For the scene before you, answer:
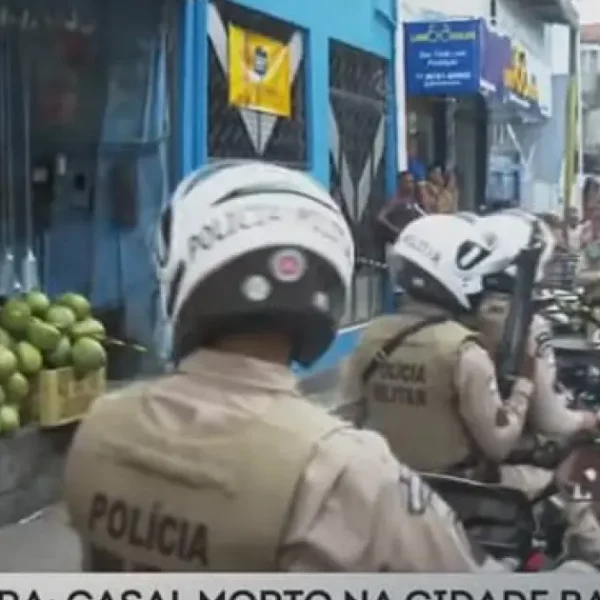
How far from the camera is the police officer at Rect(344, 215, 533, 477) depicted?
5.78 feet

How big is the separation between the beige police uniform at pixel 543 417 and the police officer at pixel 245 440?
8.3 inches

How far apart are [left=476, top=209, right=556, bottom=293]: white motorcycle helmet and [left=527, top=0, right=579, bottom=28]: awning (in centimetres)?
31

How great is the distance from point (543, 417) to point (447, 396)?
14 cm

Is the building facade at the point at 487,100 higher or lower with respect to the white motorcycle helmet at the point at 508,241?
higher

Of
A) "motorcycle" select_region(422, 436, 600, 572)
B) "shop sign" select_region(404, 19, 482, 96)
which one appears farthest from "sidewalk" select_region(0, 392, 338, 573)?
"shop sign" select_region(404, 19, 482, 96)

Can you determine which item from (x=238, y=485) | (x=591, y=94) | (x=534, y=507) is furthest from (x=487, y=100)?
(x=238, y=485)

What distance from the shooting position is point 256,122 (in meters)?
1.78

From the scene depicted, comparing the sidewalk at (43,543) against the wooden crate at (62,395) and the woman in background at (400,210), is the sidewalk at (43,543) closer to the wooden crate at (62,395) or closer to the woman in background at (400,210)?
Result: the wooden crate at (62,395)

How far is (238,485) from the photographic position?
1504 millimetres

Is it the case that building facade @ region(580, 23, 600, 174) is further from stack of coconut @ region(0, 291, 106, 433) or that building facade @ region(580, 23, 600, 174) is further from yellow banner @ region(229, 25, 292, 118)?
stack of coconut @ region(0, 291, 106, 433)

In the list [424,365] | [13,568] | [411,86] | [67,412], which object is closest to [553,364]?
[424,365]

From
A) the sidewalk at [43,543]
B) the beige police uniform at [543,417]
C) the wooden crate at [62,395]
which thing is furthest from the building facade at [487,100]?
the wooden crate at [62,395]

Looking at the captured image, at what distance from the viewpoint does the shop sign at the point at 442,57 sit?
180 cm

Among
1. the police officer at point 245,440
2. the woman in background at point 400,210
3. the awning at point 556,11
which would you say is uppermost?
the awning at point 556,11
